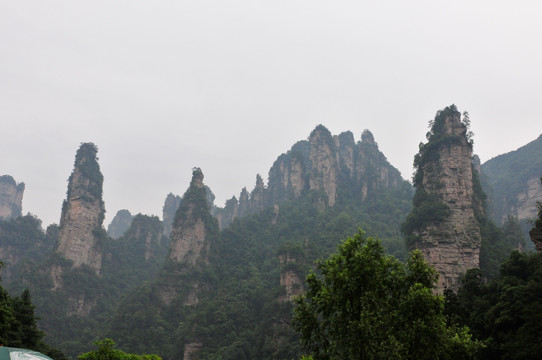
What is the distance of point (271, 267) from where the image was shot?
8450 centimetres

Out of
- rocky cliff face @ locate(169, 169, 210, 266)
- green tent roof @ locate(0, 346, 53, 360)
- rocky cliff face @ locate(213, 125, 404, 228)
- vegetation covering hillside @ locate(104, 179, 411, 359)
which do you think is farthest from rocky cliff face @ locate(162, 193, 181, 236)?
green tent roof @ locate(0, 346, 53, 360)

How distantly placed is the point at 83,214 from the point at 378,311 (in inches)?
3511

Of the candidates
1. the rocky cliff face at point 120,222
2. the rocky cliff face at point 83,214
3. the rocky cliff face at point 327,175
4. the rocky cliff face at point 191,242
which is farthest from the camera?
the rocky cliff face at point 120,222

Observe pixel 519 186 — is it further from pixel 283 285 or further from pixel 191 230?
pixel 191 230

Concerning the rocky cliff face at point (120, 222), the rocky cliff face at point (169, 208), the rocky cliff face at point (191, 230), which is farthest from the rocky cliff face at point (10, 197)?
the rocky cliff face at point (191, 230)

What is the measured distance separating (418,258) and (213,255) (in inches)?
2960

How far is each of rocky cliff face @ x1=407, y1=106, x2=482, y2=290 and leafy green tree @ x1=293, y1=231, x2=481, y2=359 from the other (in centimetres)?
2935

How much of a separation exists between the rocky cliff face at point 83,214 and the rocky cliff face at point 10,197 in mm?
72749

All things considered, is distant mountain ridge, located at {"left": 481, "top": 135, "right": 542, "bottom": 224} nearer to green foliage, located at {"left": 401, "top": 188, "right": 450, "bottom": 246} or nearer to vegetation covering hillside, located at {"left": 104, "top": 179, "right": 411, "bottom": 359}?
vegetation covering hillside, located at {"left": 104, "top": 179, "right": 411, "bottom": 359}

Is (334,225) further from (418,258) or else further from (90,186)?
(418,258)

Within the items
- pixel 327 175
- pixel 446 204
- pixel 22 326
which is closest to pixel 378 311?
pixel 22 326

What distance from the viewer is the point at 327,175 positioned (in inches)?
4360

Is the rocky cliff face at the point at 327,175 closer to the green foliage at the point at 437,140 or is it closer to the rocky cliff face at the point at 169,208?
the rocky cliff face at the point at 169,208

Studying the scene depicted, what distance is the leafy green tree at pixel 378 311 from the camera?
653 inches
